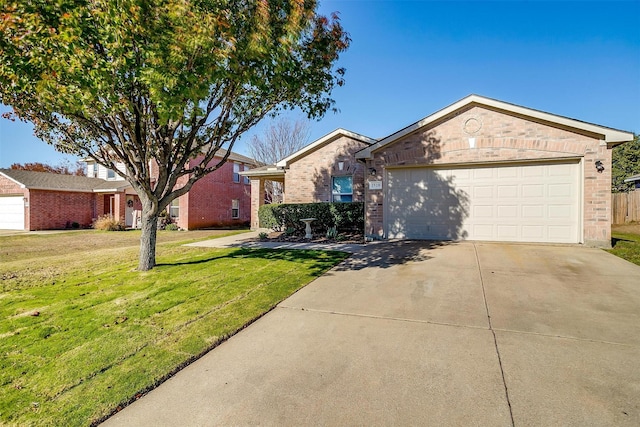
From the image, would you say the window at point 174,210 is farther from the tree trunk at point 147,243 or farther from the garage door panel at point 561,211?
the garage door panel at point 561,211

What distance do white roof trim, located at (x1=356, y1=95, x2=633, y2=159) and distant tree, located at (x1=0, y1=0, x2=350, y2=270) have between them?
3430 millimetres

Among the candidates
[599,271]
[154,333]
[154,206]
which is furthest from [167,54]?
[599,271]

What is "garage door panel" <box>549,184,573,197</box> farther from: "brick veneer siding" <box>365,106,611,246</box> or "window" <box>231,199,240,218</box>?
"window" <box>231,199,240,218</box>

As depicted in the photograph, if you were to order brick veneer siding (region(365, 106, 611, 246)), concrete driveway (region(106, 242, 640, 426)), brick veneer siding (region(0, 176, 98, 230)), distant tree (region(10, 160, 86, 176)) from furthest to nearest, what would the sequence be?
distant tree (region(10, 160, 86, 176)), brick veneer siding (region(0, 176, 98, 230)), brick veneer siding (region(365, 106, 611, 246)), concrete driveway (region(106, 242, 640, 426))

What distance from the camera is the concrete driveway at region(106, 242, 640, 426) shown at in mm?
2174

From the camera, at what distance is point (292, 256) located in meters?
8.16

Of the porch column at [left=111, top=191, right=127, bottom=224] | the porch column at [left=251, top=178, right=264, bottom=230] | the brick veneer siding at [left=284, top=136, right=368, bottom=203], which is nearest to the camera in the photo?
the brick veneer siding at [left=284, top=136, right=368, bottom=203]

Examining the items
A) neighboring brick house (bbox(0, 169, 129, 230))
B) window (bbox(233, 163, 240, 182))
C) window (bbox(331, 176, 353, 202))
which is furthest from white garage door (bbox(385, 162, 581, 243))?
neighboring brick house (bbox(0, 169, 129, 230))

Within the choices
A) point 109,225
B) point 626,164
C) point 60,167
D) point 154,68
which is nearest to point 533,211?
point 154,68

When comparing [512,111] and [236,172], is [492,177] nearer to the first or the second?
[512,111]

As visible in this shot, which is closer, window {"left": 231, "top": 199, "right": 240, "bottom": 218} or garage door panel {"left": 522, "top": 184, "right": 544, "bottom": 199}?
garage door panel {"left": 522, "top": 184, "right": 544, "bottom": 199}

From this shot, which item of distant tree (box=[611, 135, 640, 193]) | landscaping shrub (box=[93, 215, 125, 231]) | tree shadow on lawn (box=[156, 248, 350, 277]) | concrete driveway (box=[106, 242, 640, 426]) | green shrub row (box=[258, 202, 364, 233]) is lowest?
concrete driveway (box=[106, 242, 640, 426])

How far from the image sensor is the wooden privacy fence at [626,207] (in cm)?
1528

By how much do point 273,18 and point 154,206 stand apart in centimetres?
483
